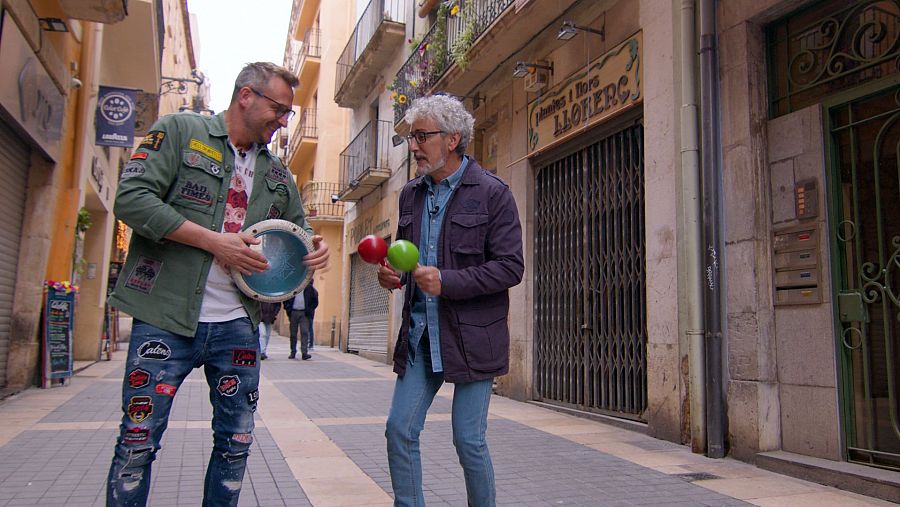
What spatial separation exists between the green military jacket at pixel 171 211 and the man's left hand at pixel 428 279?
733 mm

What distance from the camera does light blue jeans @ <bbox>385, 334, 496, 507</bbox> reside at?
261 cm

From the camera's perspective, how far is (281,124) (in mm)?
2869

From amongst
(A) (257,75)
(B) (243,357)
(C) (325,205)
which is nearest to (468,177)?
(A) (257,75)

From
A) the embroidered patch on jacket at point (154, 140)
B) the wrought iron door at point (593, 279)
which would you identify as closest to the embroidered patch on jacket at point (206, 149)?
the embroidered patch on jacket at point (154, 140)

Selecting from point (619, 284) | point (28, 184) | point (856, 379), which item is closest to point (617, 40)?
point (619, 284)

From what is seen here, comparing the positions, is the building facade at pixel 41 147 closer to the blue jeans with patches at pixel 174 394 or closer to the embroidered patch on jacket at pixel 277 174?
the embroidered patch on jacket at pixel 277 174

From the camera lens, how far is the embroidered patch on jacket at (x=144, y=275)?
2.54 metres

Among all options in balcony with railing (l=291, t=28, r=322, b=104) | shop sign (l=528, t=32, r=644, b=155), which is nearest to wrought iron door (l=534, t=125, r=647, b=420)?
shop sign (l=528, t=32, r=644, b=155)

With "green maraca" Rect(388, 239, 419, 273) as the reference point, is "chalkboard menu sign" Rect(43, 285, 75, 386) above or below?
below

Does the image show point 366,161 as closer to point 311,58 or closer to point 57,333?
point 57,333

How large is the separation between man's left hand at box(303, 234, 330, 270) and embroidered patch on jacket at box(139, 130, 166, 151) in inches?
27.5

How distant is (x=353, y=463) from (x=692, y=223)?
130 inches

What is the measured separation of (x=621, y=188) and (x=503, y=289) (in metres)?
4.91

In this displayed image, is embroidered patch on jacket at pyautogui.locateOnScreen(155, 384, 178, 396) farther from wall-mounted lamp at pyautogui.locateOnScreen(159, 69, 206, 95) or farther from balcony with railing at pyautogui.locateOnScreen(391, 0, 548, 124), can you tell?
wall-mounted lamp at pyautogui.locateOnScreen(159, 69, 206, 95)
